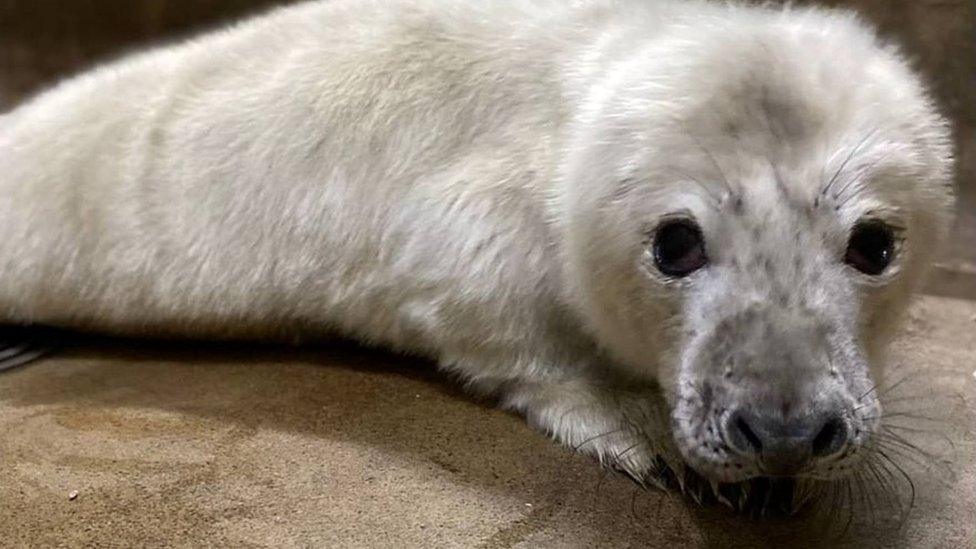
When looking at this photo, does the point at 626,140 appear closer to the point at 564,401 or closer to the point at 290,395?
the point at 564,401

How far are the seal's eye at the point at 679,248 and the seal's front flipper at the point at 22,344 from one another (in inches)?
47.2

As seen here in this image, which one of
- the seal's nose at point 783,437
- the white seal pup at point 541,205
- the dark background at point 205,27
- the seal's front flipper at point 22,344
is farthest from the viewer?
the dark background at point 205,27

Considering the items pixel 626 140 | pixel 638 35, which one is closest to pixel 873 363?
pixel 626 140

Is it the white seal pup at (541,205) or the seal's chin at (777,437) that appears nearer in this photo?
the seal's chin at (777,437)

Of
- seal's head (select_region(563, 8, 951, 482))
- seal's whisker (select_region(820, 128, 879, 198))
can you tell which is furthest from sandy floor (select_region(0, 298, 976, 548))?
seal's whisker (select_region(820, 128, 879, 198))

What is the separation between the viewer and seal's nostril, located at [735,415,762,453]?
1200mm

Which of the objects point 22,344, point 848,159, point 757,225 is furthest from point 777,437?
point 22,344

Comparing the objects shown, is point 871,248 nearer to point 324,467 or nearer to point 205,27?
point 324,467

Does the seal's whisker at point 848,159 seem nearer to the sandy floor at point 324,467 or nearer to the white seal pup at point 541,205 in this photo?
the white seal pup at point 541,205

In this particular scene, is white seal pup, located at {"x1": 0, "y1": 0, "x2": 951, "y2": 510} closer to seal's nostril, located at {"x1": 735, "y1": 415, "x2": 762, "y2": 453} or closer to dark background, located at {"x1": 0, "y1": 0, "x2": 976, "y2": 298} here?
seal's nostril, located at {"x1": 735, "y1": 415, "x2": 762, "y2": 453}

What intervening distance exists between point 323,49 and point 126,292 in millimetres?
528

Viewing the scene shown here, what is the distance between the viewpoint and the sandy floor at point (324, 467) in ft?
4.47

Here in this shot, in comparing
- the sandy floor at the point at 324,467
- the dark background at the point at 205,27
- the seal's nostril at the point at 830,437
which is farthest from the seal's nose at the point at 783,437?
the dark background at the point at 205,27

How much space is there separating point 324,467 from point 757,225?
659 mm
